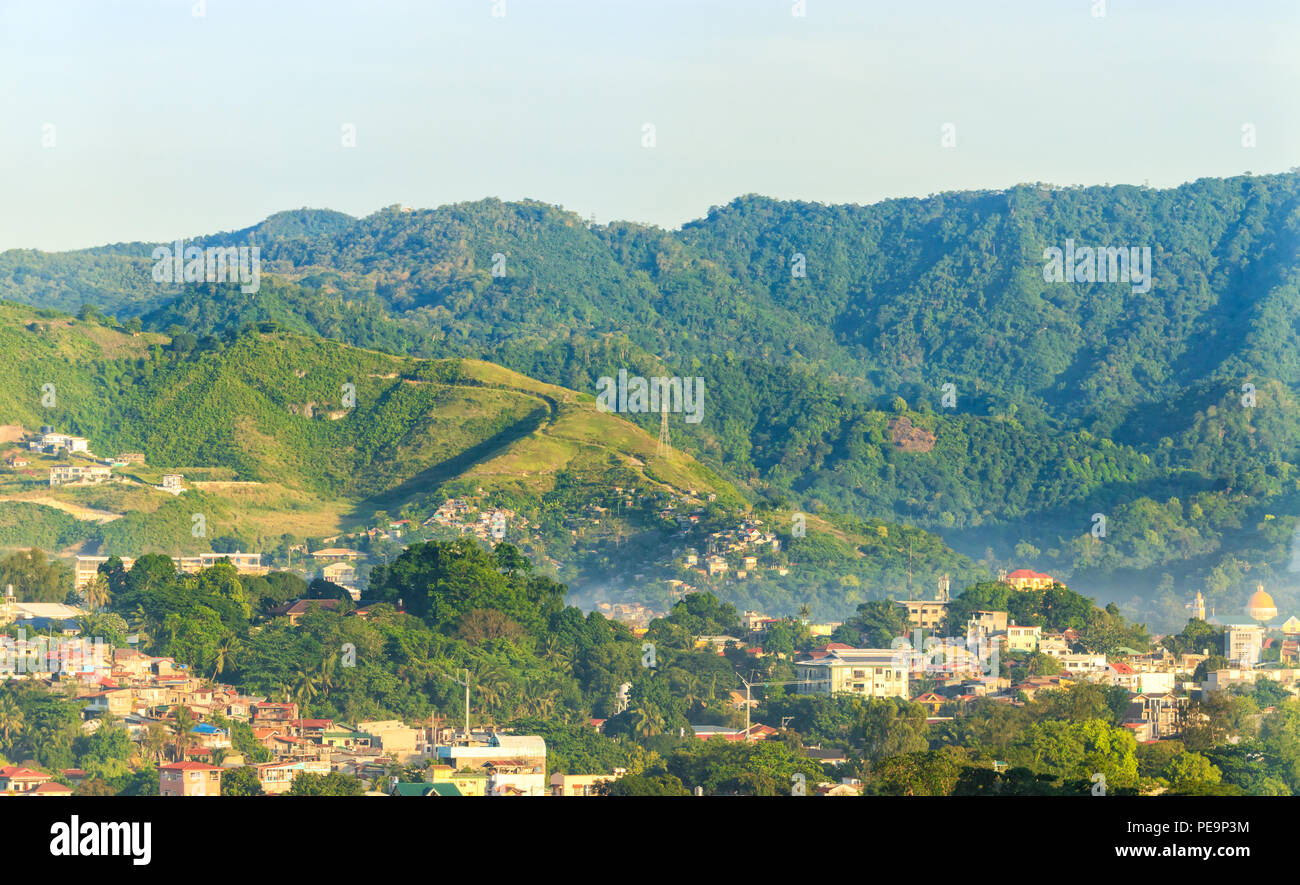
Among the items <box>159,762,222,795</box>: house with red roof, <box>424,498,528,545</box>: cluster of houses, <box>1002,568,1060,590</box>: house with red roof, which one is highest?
<box>424,498,528,545</box>: cluster of houses

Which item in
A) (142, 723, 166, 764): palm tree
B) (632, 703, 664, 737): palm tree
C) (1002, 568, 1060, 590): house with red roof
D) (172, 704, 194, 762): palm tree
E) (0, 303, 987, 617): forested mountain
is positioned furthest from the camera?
(0, 303, 987, 617): forested mountain

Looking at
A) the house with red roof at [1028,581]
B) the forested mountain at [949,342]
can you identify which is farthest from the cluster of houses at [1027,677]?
the forested mountain at [949,342]

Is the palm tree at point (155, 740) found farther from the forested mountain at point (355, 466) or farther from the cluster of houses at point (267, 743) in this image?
the forested mountain at point (355, 466)

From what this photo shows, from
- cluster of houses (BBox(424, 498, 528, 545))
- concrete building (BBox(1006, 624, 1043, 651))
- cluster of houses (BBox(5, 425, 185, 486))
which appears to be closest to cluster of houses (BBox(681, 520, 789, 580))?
cluster of houses (BBox(424, 498, 528, 545))

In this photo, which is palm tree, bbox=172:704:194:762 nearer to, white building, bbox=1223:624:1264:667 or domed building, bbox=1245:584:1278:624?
white building, bbox=1223:624:1264:667

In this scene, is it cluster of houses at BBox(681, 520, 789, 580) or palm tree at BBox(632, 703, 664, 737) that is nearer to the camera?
palm tree at BBox(632, 703, 664, 737)
